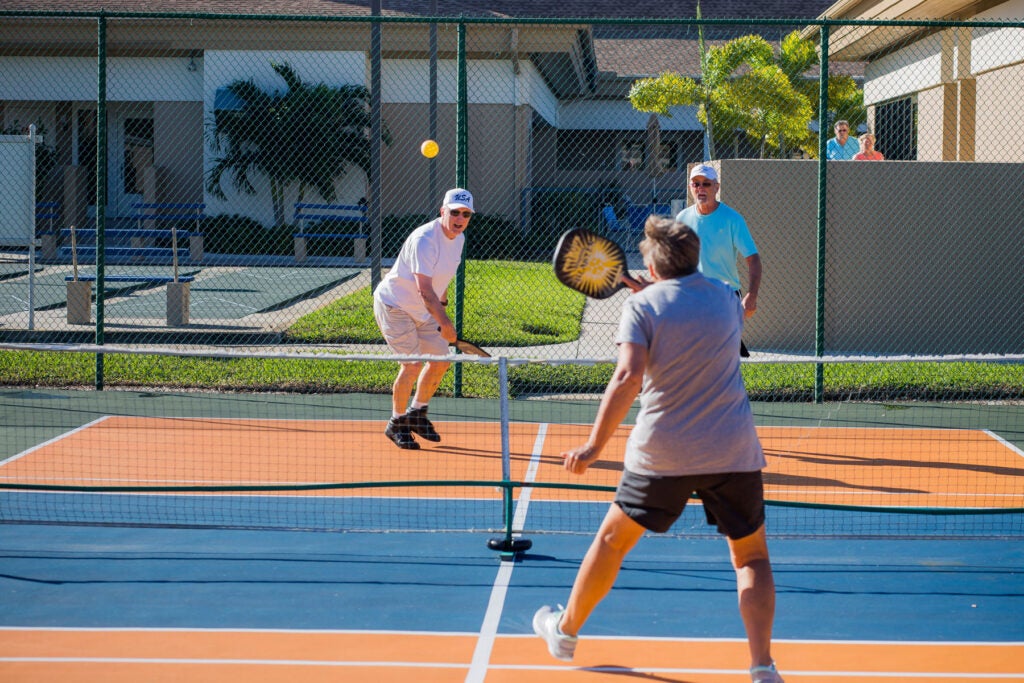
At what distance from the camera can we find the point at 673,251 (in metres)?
4.68

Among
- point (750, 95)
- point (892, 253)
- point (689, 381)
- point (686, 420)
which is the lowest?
point (686, 420)

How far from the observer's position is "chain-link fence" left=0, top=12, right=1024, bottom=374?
45.5ft

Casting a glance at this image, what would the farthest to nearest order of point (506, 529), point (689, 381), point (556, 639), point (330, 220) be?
point (330, 220), point (506, 529), point (556, 639), point (689, 381)

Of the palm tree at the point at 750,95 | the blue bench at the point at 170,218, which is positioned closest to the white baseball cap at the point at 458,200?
the blue bench at the point at 170,218

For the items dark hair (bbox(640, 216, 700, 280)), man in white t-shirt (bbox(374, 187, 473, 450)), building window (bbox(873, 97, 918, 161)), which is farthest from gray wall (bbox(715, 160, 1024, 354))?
dark hair (bbox(640, 216, 700, 280))

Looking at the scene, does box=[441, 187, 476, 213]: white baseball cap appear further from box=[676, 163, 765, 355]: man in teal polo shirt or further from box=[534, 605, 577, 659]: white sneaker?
box=[534, 605, 577, 659]: white sneaker

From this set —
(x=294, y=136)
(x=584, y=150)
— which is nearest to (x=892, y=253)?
(x=294, y=136)

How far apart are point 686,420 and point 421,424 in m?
5.20

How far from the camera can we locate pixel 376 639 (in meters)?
5.39

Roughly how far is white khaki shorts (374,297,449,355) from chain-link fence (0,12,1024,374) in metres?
2.29

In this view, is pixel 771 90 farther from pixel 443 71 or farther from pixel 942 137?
pixel 942 137

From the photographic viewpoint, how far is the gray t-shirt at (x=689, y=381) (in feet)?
15.0

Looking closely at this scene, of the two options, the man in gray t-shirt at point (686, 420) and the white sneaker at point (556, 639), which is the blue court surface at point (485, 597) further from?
the man in gray t-shirt at point (686, 420)

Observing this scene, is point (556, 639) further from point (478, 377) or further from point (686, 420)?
point (478, 377)
